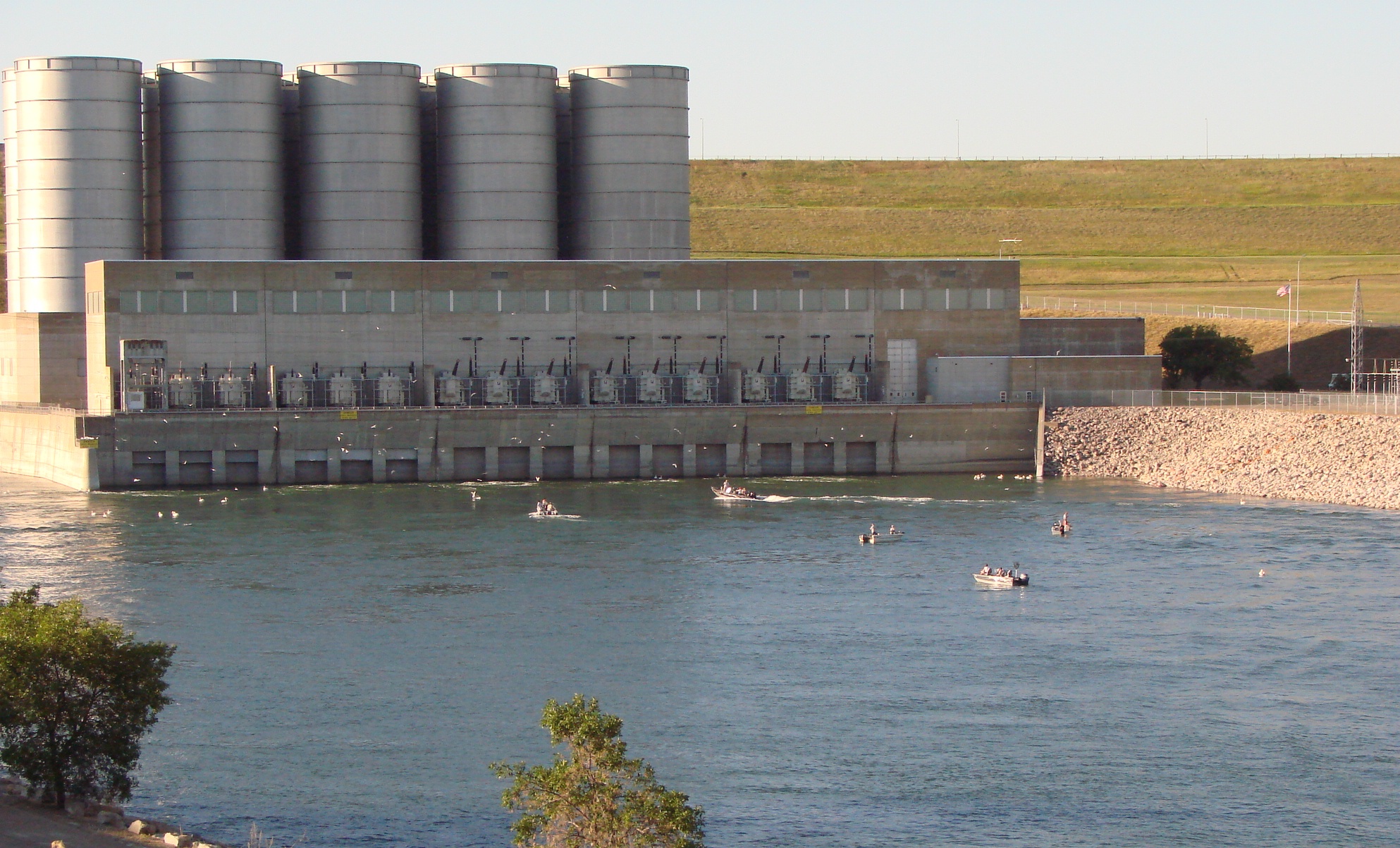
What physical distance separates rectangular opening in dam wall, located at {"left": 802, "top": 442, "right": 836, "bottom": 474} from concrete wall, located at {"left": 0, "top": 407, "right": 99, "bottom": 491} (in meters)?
38.4

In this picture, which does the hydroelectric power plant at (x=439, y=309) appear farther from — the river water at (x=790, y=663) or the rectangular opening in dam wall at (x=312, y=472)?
the river water at (x=790, y=663)

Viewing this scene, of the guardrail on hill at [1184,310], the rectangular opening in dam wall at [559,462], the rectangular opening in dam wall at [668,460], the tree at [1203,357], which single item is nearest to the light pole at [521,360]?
the rectangular opening in dam wall at [559,462]

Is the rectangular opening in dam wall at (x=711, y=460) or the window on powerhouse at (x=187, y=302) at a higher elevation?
the window on powerhouse at (x=187, y=302)

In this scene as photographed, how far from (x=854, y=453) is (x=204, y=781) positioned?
209 feet

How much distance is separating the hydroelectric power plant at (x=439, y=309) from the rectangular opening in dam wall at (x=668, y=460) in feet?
0.45

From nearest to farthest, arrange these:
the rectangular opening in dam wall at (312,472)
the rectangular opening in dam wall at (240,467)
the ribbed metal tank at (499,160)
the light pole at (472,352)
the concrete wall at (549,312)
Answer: the rectangular opening in dam wall at (240,467) → the rectangular opening in dam wall at (312,472) → the concrete wall at (549,312) → the light pole at (472,352) → the ribbed metal tank at (499,160)

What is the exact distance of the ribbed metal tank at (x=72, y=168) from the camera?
111312mm

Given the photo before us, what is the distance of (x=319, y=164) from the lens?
113 m

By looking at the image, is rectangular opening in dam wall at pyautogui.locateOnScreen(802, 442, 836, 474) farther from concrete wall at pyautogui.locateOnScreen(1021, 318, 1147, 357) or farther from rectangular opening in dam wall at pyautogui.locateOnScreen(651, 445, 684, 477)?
concrete wall at pyautogui.locateOnScreen(1021, 318, 1147, 357)

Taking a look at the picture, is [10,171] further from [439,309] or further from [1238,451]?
[1238,451]

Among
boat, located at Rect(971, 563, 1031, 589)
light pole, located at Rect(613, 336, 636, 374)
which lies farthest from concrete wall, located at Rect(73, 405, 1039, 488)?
boat, located at Rect(971, 563, 1031, 589)

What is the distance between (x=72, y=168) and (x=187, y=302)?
60.9 ft

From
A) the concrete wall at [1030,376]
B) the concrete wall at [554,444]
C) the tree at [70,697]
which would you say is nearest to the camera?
the tree at [70,697]

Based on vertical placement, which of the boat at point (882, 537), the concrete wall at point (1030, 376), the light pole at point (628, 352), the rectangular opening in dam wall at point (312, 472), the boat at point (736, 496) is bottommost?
the boat at point (882, 537)
